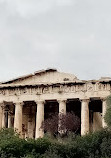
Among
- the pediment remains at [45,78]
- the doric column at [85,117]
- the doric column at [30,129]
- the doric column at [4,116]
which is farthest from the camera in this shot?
the doric column at [30,129]

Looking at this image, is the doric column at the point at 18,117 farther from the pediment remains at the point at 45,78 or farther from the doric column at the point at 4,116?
the pediment remains at the point at 45,78

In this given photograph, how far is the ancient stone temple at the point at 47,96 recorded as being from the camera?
37.1m

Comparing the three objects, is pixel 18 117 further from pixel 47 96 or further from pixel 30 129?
pixel 30 129

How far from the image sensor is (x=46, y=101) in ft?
128

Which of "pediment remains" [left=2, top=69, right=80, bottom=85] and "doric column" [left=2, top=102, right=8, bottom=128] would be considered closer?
"pediment remains" [left=2, top=69, right=80, bottom=85]

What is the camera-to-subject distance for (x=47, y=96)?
127ft

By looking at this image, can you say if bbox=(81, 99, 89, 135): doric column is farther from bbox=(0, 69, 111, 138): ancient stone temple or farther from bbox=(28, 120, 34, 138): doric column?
bbox=(28, 120, 34, 138): doric column

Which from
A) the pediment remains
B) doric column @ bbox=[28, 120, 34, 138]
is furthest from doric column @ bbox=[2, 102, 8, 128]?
the pediment remains

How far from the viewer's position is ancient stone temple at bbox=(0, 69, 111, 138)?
122ft

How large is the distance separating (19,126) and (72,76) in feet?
21.0

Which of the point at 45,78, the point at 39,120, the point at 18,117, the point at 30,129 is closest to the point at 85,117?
the point at 39,120

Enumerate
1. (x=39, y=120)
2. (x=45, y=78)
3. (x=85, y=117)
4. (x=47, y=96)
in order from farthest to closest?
(x=45, y=78)
(x=47, y=96)
(x=39, y=120)
(x=85, y=117)

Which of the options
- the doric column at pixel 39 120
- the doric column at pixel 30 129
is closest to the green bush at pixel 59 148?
the doric column at pixel 39 120

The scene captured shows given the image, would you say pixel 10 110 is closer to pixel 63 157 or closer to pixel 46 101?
pixel 46 101
